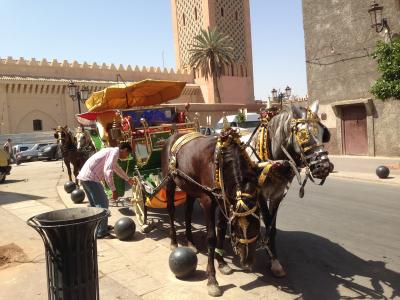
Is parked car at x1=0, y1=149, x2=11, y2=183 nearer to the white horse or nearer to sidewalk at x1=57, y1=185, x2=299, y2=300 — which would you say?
the white horse

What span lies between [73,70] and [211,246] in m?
42.2

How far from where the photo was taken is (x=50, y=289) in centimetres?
367

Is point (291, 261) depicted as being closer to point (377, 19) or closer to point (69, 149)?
point (69, 149)

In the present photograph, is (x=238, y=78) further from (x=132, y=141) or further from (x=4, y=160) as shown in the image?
(x=132, y=141)

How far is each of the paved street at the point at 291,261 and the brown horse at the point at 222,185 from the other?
24.0 inches

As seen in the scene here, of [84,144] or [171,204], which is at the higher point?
[84,144]

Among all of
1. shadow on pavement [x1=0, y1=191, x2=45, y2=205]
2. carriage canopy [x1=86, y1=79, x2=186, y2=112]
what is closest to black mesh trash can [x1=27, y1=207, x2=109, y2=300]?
carriage canopy [x1=86, y1=79, x2=186, y2=112]

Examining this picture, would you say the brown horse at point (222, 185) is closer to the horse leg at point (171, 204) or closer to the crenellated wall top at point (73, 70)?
the horse leg at point (171, 204)

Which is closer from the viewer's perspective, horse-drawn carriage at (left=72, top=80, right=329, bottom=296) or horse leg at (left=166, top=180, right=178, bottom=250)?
horse-drawn carriage at (left=72, top=80, right=329, bottom=296)

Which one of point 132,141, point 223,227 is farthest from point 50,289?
point 132,141

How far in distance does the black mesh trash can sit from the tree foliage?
12.6m

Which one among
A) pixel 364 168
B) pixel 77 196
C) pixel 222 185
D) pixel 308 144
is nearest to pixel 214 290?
pixel 222 185

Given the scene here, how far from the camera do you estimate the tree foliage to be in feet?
44.1

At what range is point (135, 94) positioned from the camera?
905cm
